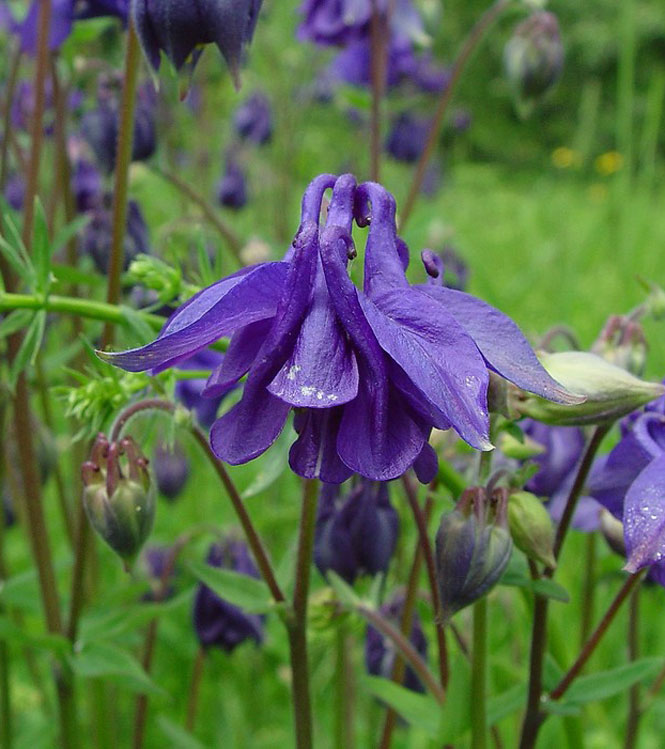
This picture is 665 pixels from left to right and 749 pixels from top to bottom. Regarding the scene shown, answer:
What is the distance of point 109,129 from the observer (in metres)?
2.00

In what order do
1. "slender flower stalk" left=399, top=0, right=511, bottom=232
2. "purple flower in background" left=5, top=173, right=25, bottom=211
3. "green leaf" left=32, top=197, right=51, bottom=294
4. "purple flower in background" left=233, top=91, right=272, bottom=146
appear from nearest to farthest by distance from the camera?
"green leaf" left=32, top=197, right=51, bottom=294 < "slender flower stalk" left=399, top=0, right=511, bottom=232 < "purple flower in background" left=5, top=173, right=25, bottom=211 < "purple flower in background" left=233, top=91, right=272, bottom=146

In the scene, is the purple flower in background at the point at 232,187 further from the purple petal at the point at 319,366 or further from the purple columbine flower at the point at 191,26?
the purple petal at the point at 319,366

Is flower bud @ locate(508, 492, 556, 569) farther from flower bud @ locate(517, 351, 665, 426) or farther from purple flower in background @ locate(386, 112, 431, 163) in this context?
purple flower in background @ locate(386, 112, 431, 163)

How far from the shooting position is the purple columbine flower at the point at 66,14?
176 cm

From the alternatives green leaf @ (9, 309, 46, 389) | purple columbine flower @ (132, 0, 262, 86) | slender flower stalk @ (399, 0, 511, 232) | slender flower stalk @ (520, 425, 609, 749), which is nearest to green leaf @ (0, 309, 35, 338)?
green leaf @ (9, 309, 46, 389)

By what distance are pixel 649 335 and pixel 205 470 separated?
4.73 feet

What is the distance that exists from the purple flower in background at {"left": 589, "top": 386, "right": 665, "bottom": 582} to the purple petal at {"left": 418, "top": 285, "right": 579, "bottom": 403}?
7.5 inches

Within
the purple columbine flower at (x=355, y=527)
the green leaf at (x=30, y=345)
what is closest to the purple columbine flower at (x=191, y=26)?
the green leaf at (x=30, y=345)

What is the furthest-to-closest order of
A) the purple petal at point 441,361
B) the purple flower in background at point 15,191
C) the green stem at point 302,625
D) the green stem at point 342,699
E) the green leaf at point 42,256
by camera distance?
the purple flower in background at point 15,191 < the green stem at point 342,699 < the green leaf at point 42,256 < the green stem at point 302,625 < the purple petal at point 441,361

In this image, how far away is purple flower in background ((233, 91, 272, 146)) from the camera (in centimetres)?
373

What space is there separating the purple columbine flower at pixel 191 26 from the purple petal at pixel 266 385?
453 millimetres

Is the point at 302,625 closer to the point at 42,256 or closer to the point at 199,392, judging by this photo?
the point at 42,256

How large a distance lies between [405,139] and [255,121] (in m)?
0.56

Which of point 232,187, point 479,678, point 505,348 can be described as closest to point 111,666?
point 479,678
